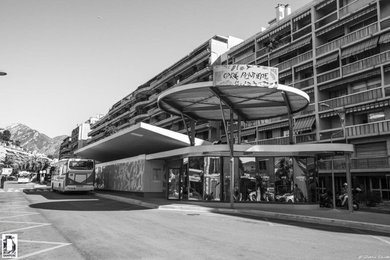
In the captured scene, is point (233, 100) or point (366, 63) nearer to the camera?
point (233, 100)

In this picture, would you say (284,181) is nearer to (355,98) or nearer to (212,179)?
(212,179)

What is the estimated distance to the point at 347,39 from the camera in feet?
102

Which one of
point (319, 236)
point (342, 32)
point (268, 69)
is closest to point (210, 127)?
point (342, 32)

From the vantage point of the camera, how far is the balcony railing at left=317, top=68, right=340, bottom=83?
31.8 metres

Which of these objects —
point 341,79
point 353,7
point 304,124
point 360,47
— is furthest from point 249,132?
point 353,7

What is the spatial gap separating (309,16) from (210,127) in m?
19.2

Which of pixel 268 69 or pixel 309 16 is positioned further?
pixel 309 16

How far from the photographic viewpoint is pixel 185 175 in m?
19.5

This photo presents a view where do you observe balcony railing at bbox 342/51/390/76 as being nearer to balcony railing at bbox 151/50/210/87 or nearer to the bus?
balcony railing at bbox 151/50/210/87

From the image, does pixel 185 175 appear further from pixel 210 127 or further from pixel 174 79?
pixel 174 79

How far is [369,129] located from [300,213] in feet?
55.4

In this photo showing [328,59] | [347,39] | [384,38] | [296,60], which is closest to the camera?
[384,38]

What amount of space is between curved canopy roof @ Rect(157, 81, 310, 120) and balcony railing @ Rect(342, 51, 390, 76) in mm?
11356

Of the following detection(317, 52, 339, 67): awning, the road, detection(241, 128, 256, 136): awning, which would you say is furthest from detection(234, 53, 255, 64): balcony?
the road
